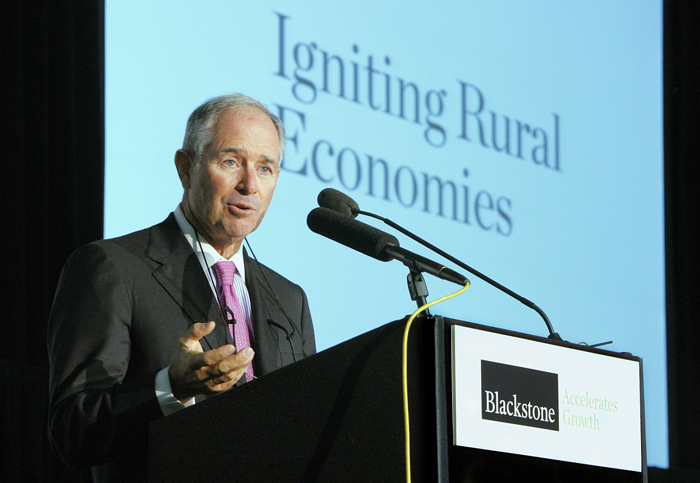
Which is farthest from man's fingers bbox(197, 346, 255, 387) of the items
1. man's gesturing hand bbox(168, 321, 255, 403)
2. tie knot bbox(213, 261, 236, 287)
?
tie knot bbox(213, 261, 236, 287)

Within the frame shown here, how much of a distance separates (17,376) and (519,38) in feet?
8.03

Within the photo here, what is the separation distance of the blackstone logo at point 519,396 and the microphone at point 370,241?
0.17m

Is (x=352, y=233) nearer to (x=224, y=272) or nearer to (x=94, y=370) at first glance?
(x=94, y=370)

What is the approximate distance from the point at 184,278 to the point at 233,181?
266 mm

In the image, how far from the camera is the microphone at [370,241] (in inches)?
48.5

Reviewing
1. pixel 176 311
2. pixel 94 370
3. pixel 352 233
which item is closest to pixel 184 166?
pixel 176 311

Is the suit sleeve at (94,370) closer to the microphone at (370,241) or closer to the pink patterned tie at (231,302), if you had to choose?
the pink patterned tie at (231,302)

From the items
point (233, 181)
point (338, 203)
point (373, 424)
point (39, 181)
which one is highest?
point (39, 181)

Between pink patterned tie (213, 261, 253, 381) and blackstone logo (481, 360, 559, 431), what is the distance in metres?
0.87

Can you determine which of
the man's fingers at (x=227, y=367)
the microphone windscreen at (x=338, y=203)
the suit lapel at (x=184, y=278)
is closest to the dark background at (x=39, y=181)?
the suit lapel at (x=184, y=278)

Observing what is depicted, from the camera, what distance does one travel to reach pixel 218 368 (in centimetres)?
118

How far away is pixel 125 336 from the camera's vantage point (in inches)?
67.8

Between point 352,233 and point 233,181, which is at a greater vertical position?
point 233,181

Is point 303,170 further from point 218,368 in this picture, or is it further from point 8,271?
point 218,368
